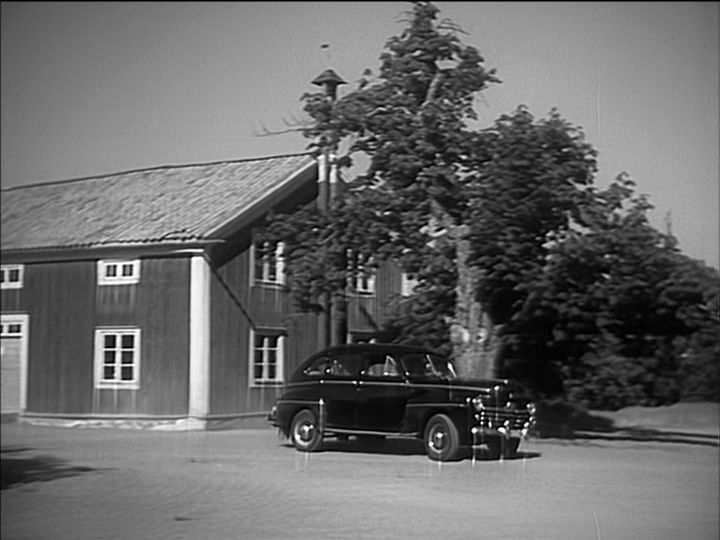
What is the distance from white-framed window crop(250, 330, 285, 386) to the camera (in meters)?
4.97

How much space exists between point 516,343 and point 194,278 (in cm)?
148

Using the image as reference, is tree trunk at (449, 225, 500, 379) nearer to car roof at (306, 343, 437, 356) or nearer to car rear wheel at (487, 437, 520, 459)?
car roof at (306, 343, 437, 356)

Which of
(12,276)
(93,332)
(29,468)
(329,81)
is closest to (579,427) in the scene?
(329,81)

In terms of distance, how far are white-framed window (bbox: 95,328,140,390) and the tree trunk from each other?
1454mm

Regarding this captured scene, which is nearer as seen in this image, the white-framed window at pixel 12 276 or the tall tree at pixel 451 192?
the tall tree at pixel 451 192

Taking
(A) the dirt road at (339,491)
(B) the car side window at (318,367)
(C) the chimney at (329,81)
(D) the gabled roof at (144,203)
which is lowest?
(A) the dirt road at (339,491)

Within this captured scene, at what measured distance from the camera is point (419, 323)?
195 inches

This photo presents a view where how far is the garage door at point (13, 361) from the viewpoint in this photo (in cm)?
539

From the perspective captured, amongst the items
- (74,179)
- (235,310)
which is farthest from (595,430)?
(74,179)

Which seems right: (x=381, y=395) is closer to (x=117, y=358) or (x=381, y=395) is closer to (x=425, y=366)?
(x=425, y=366)

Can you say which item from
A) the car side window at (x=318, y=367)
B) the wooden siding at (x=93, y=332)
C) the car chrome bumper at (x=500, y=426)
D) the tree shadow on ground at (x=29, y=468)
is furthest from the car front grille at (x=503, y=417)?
the tree shadow on ground at (x=29, y=468)

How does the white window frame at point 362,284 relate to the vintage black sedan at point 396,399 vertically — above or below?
above

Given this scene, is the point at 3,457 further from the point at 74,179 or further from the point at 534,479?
the point at 534,479

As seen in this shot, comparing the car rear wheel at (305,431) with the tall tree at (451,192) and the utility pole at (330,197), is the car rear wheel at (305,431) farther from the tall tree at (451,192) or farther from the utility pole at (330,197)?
the tall tree at (451,192)
